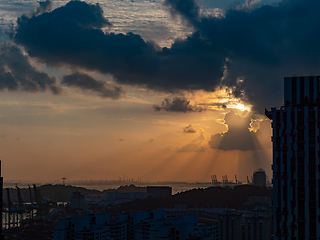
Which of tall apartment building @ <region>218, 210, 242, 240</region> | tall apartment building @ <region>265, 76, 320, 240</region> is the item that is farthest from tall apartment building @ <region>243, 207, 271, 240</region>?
tall apartment building @ <region>265, 76, 320, 240</region>

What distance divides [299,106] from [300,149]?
5.26m

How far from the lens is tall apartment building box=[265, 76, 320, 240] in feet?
147

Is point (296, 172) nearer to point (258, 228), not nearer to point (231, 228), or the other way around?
point (258, 228)

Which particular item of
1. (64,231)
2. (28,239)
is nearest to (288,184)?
(64,231)

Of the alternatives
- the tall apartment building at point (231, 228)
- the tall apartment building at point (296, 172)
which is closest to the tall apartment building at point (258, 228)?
the tall apartment building at point (231, 228)

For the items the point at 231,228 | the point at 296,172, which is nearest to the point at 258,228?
the point at 231,228

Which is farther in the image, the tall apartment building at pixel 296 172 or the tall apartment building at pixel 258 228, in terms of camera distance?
the tall apartment building at pixel 258 228

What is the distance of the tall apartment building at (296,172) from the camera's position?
44688 mm

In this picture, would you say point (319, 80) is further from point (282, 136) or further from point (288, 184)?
point (288, 184)

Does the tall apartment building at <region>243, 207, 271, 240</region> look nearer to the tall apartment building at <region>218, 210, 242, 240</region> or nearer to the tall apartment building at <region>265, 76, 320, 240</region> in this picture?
the tall apartment building at <region>218, 210, 242, 240</region>

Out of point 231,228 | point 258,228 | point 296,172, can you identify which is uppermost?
point 296,172

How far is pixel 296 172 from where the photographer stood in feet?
149

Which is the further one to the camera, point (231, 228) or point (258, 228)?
point (231, 228)

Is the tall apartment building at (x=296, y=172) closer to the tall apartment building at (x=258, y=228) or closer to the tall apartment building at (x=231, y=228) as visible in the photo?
the tall apartment building at (x=258, y=228)
